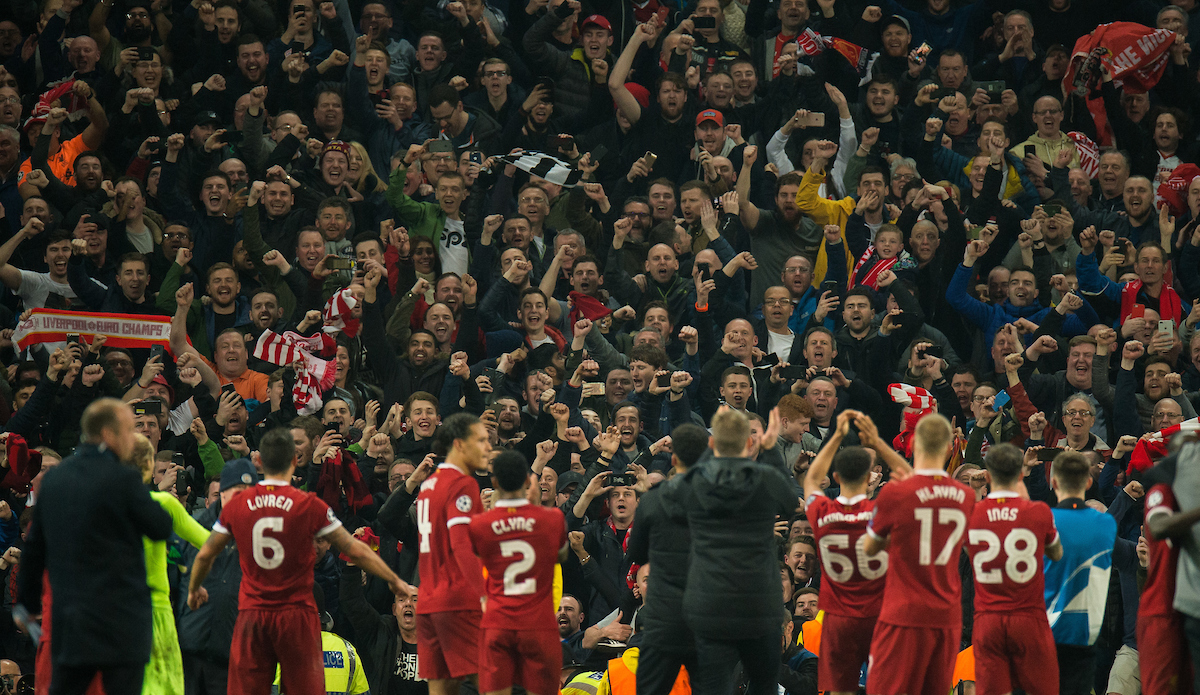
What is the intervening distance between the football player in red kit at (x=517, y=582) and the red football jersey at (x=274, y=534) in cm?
96

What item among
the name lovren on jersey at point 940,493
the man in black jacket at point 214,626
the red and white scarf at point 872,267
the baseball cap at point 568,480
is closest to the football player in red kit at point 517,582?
the man in black jacket at point 214,626

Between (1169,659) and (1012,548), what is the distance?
3.60 feet

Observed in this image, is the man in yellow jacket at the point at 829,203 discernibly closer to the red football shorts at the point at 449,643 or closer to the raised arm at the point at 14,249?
the red football shorts at the point at 449,643

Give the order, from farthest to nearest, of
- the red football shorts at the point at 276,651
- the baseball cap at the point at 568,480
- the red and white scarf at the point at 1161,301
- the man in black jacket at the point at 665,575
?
the red and white scarf at the point at 1161,301
the baseball cap at the point at 568,480
the man in black jacket at the point at 665,575
the red football shorts at the point at 276,651

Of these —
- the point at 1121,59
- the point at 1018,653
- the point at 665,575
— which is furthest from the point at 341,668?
the point at 1121,59

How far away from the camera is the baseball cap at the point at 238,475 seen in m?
8.95

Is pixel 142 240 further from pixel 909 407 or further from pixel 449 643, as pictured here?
pixel 909 407

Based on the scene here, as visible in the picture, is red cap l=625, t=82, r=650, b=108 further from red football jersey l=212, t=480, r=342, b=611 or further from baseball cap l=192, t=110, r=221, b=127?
red football jersey l=212, t=480, r=342, b=611

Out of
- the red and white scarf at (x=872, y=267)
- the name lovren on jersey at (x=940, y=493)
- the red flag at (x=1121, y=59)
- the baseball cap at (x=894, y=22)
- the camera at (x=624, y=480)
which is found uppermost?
the baseball cap at (x=894, y=22)

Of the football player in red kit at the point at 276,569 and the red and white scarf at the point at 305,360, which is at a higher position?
the red and white scarf at the point at 305,360

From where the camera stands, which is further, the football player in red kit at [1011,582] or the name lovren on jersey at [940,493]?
the football player in red kit at [1011,582]

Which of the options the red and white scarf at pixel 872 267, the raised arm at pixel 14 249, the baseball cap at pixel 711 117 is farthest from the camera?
the baseball cap at pixel 711 117

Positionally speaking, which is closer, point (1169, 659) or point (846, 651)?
point (1169, 659)

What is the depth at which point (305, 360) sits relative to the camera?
12.5 meters
